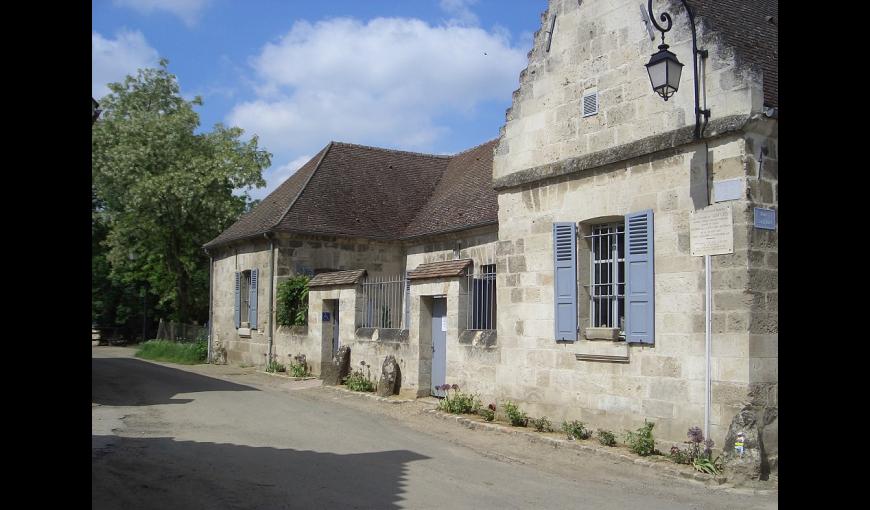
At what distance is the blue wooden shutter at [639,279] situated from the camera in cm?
934

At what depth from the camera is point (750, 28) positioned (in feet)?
34.1

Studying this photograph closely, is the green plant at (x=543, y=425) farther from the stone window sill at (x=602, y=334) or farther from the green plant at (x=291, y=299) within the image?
the green plant at (x=291, y=299)

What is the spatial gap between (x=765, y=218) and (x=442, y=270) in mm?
6414

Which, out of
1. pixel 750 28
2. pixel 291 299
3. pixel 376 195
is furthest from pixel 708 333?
pixel 376 195

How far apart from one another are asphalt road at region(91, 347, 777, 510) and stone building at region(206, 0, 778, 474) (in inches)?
37.3

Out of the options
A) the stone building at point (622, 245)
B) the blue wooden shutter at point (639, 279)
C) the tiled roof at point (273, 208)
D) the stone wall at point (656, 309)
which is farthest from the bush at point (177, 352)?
the blue wooden shutter at point (639, 279)

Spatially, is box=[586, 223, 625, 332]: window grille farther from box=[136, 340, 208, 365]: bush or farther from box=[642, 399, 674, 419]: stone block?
box=[136, 340, 208, 365]: bush

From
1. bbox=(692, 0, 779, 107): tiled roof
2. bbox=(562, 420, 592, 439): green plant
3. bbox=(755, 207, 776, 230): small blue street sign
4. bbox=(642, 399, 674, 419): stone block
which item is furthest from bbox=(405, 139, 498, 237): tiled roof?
bbox=(755, 207, 776, 230): small blue street sign

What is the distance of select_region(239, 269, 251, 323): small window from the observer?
2222 cm

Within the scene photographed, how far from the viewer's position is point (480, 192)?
62.0ft
